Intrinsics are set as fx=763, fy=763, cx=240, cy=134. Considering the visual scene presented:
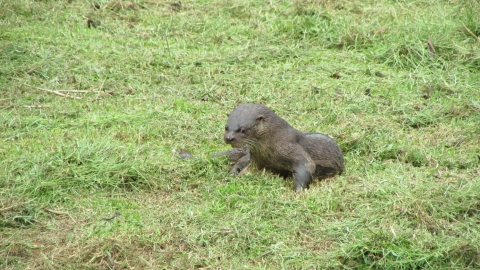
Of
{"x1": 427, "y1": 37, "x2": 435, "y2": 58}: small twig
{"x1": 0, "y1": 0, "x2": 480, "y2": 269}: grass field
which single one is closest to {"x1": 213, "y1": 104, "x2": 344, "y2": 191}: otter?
{"x1": 0, "y1": 0, "x2": 480, "y2": 269}: grass field

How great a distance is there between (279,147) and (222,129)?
1.14 meters

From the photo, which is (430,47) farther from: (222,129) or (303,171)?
(303,171)

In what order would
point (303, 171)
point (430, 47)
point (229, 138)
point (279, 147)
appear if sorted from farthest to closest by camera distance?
point (430, 47), point (279, 147), point (303, 171), point (229, 138)

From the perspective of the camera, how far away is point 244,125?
6301 mm

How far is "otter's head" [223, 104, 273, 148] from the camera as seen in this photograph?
6.26m

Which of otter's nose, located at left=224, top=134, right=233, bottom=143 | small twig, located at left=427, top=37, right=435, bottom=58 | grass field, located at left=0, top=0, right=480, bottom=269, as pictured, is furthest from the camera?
small twig, located at left=427, top=37, right=435, bottom=58

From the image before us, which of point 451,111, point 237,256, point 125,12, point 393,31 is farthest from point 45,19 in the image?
point 237,256

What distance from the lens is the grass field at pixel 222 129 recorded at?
5223mm

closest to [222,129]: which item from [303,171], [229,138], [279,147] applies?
[279,147]

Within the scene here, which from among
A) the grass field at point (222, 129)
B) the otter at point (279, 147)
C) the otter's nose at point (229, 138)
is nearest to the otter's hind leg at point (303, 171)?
the otter at point (279, 147)

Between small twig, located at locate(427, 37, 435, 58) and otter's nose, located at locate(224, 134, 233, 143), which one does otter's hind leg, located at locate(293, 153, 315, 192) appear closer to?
otter's nose, located at locate(224, 134, 233, 143)

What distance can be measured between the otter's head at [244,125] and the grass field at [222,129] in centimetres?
33

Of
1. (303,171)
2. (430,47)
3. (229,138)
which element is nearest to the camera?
(229,138)

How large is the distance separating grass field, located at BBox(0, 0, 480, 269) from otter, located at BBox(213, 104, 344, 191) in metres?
0.14
